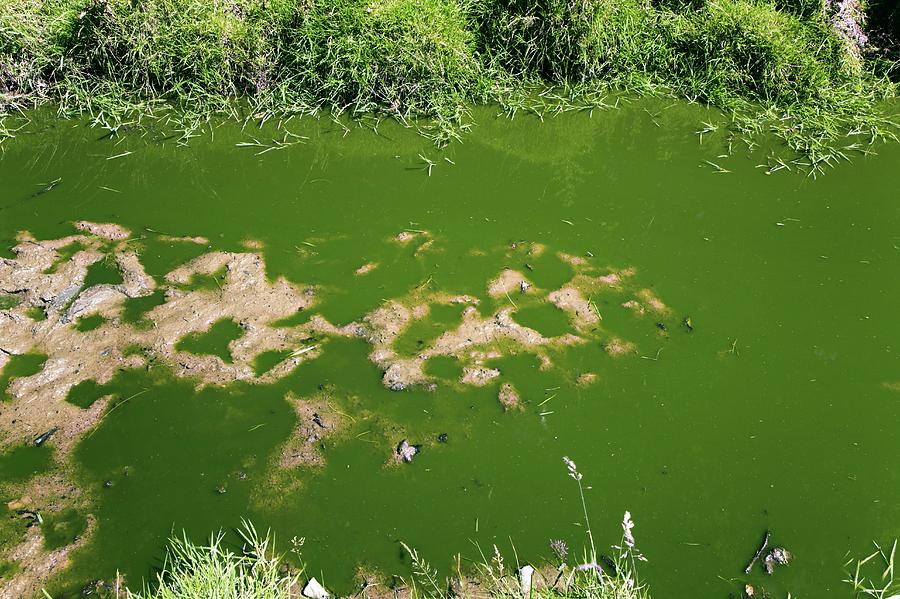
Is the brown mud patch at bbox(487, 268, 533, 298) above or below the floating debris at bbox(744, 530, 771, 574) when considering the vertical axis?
above

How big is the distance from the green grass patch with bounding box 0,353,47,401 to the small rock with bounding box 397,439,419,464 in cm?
116

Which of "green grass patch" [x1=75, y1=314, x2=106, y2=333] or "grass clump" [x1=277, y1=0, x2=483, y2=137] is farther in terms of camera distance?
"grass clump" [x1=277, y1=0, x2=483, y2=137]

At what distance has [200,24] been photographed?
347cm

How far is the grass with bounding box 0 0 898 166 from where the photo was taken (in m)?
3.46

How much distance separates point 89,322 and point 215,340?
1.43 feet

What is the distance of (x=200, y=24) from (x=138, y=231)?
49.3 inches

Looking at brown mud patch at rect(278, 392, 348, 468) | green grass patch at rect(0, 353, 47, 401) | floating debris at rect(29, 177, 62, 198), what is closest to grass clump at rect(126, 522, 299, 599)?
brown mud patch at rect(278, 392, 348, 468)

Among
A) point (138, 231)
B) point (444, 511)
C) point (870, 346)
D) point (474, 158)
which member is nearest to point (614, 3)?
point (474, 158)

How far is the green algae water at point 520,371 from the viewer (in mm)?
1849

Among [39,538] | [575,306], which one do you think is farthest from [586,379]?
[39,538]

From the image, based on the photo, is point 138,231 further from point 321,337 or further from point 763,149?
point 763,149

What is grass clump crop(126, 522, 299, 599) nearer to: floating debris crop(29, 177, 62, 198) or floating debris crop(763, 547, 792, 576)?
floating debris crop(763, 547, 792, 576)

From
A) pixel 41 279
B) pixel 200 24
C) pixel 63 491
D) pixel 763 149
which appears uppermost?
pixel 200 24

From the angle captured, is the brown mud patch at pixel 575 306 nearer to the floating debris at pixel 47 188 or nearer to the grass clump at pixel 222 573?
the grass clump at pixel 222 573
